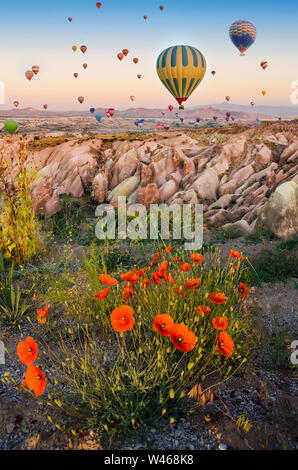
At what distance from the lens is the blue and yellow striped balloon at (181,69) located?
114 ft

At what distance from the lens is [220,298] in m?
3.25

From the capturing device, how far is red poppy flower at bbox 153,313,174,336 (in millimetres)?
2753

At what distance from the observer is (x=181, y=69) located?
3500 cm

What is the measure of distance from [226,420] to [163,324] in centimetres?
117

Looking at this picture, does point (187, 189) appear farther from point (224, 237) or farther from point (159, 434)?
point (159, 434)

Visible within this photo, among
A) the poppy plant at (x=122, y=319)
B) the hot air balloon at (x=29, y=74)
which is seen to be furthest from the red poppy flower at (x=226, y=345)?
the hot air balloon at (x=29, y=74)

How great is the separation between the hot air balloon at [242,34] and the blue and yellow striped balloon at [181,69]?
1827cm

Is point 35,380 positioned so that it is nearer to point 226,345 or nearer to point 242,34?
point 226,345

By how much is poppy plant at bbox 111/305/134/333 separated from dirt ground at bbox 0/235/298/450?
97cm

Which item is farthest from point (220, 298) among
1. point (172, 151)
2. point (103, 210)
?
point (172, 151)

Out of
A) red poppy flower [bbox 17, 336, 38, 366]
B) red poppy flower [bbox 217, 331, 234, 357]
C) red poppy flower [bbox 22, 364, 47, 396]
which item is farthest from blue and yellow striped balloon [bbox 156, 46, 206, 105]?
red poppy flower [bbox 22, 364, 47, 396]

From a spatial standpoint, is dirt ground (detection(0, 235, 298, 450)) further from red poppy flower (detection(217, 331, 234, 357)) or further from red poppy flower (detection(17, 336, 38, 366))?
red poppy flower (detection(17, 336, 38, 366))

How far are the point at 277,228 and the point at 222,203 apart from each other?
4.02 m

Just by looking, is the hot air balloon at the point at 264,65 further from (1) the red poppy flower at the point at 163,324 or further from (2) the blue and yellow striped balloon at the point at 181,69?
(1) the red poppy flower at the point at 163,324
